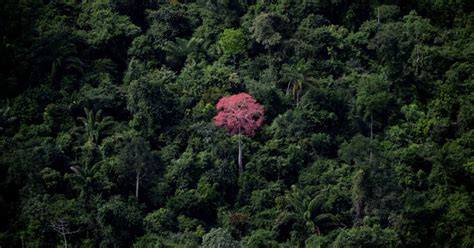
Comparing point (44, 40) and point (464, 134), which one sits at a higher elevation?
point (44, 40)

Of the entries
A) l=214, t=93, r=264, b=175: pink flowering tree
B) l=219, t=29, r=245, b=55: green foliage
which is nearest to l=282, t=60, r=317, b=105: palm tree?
l=214, t=93, r=264, b=175: pink flowering tree

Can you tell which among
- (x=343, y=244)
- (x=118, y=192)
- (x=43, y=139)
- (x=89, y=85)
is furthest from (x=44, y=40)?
(x=343, y=244)

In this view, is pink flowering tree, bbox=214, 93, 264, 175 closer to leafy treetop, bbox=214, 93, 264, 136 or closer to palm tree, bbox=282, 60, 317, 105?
leafy treetop, bbox=214, 93, 264, 136

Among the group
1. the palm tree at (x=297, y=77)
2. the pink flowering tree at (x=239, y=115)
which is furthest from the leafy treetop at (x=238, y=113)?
the palm tree at (x=297, y=77)

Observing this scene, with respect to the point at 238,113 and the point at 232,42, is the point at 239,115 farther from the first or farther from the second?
the point at 232,42

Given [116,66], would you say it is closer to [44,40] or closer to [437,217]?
[44,40]
